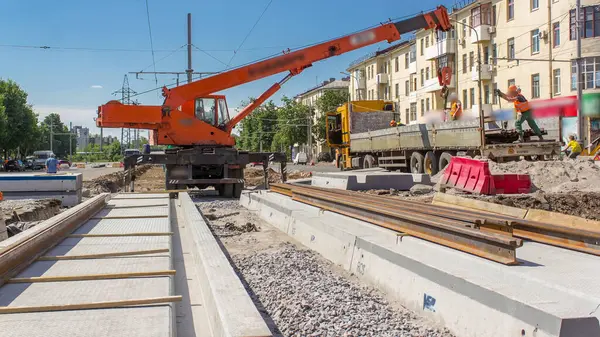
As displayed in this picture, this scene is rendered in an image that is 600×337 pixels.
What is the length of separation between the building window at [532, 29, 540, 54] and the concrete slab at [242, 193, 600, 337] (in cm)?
3632

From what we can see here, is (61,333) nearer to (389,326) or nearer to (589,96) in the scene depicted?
(389,326)

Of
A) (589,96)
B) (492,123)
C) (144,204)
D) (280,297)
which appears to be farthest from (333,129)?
(280,297)

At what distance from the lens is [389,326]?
4203 millimetres

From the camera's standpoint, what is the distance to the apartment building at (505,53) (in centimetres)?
3441

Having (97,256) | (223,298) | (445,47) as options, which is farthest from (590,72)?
(223,298)

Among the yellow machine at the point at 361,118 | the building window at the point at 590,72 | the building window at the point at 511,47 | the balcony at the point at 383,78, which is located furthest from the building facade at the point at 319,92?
the yellow machine at the point at 361,118

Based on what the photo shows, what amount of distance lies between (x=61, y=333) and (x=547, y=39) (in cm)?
3896

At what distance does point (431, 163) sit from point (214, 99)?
8.33 meters

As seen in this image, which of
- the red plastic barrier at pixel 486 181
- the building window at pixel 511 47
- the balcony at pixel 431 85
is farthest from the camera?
the balcony at pixel 431 85

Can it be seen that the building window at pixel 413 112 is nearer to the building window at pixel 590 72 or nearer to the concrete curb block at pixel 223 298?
the building window at pixel 590 72

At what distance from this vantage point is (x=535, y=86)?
127 ft

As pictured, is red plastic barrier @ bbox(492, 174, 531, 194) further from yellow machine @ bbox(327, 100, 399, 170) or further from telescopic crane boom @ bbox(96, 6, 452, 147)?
yellow machine @ bbox(327, 100, 399, 170)

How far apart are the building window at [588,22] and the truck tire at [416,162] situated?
1871 centimetres

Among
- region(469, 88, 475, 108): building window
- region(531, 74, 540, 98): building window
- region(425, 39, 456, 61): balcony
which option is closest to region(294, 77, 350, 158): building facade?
region(425, 39, 456, 61): balcony
